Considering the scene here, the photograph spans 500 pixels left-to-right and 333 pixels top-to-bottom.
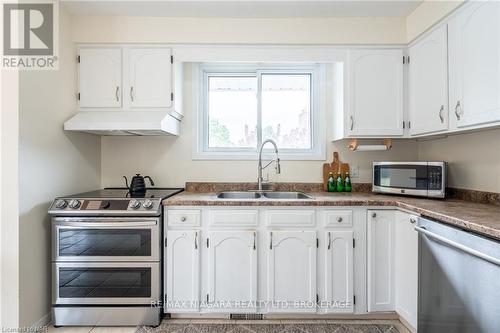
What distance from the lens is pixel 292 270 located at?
2006 mm

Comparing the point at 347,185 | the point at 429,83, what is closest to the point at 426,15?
the point at 429,83

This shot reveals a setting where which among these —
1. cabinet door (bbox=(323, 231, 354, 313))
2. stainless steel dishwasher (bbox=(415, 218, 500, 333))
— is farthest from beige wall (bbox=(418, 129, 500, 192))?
cabinet door (bbox=(323, 231, 354, 313))

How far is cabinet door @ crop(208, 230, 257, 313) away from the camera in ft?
6.56

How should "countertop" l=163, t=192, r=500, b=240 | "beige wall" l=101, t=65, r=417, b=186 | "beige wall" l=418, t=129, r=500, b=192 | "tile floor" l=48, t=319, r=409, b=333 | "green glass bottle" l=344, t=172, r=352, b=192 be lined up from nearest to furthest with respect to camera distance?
"countertop" l=163, t=192, r=500, b=240, "beige wall" l=418, t=129, r=500, b=192, "tile floor" l=48, t=319, r=409, b=333, "green glass bottle" l=344, t=172, r=352, b=192, "beige wall" l=101, t=65, r=417, b=186

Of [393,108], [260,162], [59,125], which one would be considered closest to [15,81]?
[59,125]

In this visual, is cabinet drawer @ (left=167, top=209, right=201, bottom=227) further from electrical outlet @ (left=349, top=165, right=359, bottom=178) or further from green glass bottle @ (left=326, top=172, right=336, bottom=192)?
electrical outlet @ (left=349, top=165, right=359, bottom=178)

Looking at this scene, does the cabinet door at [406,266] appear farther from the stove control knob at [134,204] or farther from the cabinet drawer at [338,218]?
the stove control knob at [134,204]

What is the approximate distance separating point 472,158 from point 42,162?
3038 millimetres

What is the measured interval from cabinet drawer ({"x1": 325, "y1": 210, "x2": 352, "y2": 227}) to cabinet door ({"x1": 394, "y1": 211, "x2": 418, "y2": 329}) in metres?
0.34

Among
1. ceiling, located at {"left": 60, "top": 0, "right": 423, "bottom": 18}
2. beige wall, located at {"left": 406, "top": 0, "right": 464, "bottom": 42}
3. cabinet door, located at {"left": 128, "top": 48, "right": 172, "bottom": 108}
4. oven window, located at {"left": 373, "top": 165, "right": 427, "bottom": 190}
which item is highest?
ceiling, located at {"left": 60, "top": 0, "right": 423, "bottom": 18}

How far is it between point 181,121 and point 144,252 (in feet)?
4.08

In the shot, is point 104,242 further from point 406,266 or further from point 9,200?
point 406,266

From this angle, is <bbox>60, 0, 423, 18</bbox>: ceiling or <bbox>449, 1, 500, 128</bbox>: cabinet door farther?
<bbox>60, 0, 423, 18</bbox>: ceiling

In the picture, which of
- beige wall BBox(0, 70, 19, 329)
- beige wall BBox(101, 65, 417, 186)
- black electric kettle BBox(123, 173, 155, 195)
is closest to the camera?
beige wall BBox(0, 70, 19, 329)
